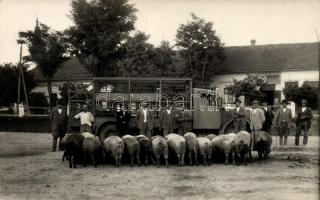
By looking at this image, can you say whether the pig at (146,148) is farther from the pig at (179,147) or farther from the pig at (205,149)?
the pig at (205,149)

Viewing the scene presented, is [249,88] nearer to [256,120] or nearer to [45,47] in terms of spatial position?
[45,47]

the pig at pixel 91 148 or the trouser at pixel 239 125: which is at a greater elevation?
the trouser at pixel 239 125

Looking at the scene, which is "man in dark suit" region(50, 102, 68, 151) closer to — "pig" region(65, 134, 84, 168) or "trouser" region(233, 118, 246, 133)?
"pig" region(65, 134, 84, 168)

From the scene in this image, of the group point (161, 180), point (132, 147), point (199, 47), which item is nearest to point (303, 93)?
point (199, 47)

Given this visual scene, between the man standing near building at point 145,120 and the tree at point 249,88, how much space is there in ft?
77.1

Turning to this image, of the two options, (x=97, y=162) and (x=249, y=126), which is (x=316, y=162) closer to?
(x=249, y=126)

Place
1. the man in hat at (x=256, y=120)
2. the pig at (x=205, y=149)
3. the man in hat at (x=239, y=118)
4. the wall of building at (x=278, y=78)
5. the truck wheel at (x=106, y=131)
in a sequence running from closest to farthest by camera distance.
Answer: the pig at (x=205, y=149) < the man in hat at (x=256, y=120) < the man in hat at (x=239, y=118) < the truck wheel at (x=106, y=131) < the wall of building at (x=278, y=78)

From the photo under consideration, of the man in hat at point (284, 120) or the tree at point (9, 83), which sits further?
the tree at point (9, 83)

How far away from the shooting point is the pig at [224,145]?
1347 centimetres

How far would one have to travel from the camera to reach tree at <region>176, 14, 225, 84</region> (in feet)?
135

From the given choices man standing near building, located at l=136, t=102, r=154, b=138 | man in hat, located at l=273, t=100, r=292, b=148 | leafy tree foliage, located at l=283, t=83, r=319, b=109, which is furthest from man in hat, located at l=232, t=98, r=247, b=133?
leafy tree foliage, located at l=283, t=83, r=319, b=109

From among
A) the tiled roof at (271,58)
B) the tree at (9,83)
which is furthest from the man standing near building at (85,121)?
the tiled roof at (271,58)

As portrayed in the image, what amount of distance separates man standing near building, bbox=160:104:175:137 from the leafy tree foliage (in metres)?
21.0

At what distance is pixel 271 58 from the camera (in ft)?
148
